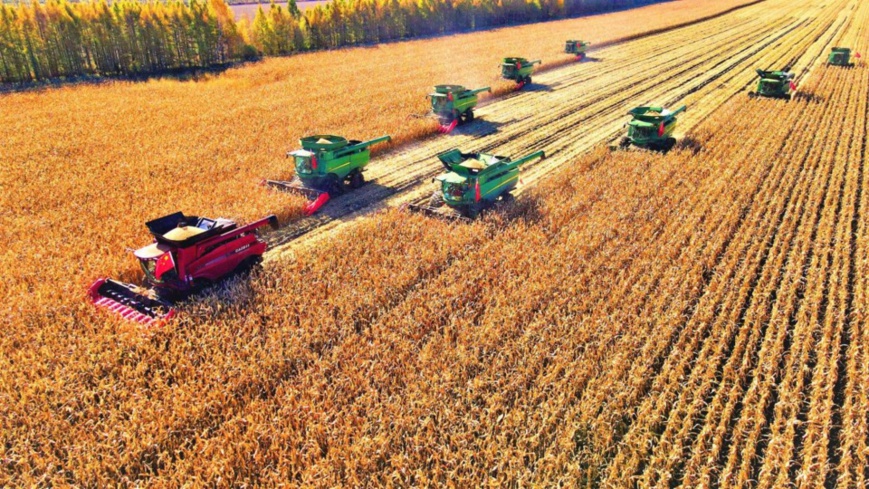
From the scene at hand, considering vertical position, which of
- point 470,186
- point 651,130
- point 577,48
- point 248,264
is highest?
point 577,48

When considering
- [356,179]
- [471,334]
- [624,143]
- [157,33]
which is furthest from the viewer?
[157,33]

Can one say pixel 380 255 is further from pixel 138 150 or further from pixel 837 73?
pixel 837 73

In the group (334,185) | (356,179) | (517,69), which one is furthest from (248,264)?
(517,69)

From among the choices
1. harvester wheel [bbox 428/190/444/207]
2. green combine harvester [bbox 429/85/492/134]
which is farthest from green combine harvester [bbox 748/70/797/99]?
harvester wheel [bbox 428/190/444/207]

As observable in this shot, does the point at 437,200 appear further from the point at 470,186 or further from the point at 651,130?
the point at 651,130

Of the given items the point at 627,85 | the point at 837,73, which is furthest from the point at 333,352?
the point at 837,73
